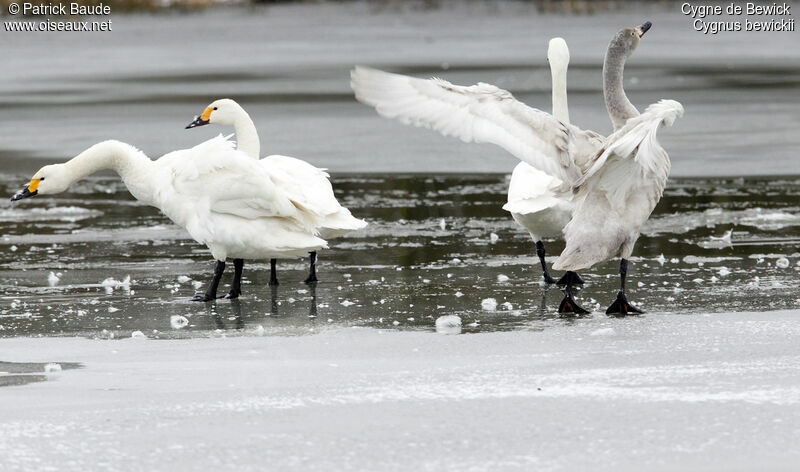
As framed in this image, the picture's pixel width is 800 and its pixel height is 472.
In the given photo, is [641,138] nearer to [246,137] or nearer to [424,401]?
[424,401]

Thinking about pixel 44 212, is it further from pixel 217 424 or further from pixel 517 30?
pixel 517 30

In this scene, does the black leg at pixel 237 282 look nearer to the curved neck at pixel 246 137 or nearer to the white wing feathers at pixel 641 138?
the curved neck at pixel 246 137

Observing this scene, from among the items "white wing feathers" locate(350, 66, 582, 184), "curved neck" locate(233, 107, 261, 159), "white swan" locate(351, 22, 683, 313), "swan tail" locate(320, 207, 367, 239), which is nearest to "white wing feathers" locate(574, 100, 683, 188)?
"white swan" locate(351, 22, 683, 313)

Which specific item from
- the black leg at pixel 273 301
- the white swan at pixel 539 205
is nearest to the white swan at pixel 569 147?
the white swan at pixel 539 205

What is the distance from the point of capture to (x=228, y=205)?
26.5 ft

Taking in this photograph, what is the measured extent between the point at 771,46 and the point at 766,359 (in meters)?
23.3

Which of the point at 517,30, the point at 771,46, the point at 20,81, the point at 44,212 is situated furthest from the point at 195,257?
the point at 517,30

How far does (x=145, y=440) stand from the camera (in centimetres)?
492

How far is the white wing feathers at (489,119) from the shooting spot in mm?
7188

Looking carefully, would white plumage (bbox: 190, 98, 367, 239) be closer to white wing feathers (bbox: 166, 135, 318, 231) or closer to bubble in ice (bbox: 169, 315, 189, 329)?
white wing feathers (bbox: 166, 135, 318, 231)

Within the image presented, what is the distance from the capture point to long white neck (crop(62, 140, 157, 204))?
8.27m

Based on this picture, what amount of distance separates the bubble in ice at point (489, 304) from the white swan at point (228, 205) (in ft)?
3.90

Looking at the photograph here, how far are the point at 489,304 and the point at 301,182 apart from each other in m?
1.96

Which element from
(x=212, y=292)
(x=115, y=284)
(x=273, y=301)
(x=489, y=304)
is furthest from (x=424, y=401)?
(x=115, y=284)
